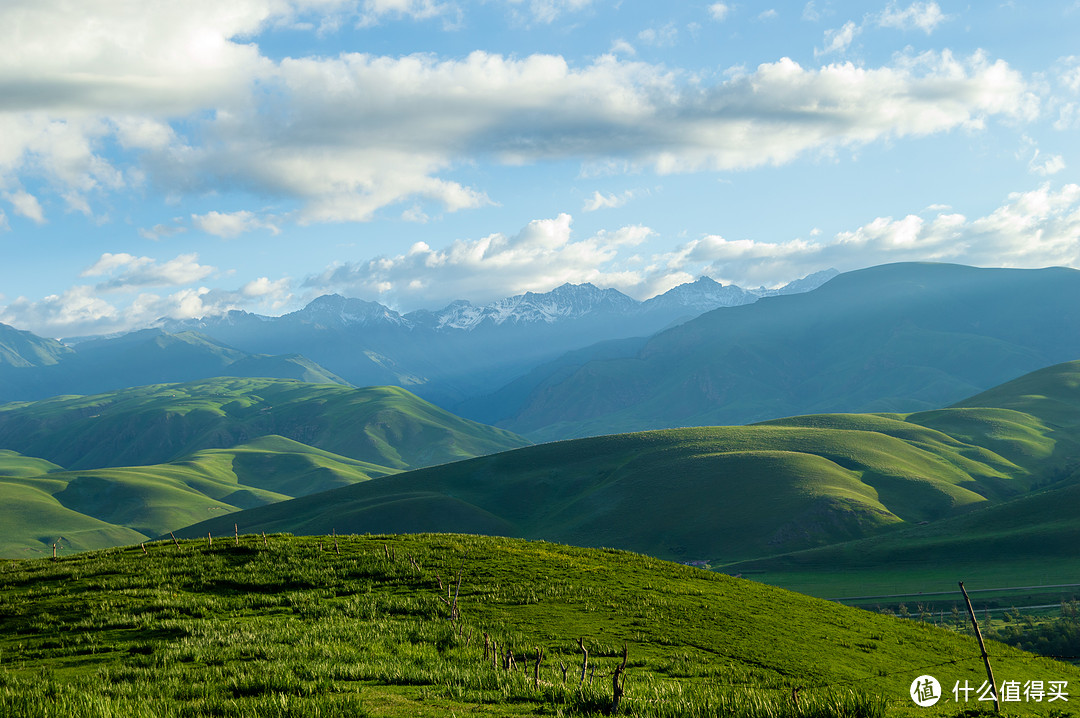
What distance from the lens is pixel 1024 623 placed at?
353 feet

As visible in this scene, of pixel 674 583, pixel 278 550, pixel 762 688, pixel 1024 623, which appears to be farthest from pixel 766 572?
pixel 762 688

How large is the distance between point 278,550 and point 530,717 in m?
39.3

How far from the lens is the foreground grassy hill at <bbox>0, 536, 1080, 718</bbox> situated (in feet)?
62.3

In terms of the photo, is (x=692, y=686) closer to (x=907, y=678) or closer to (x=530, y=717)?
(x=530, y=717)
